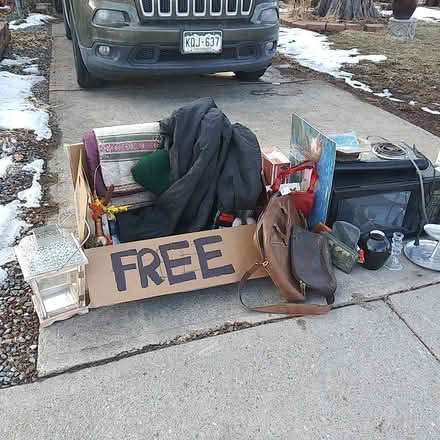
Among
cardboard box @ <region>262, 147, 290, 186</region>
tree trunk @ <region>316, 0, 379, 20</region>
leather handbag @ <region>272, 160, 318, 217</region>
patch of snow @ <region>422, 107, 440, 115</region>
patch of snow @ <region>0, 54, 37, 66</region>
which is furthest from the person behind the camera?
tree trunk @ <region>316, 0, 379, 20</region>

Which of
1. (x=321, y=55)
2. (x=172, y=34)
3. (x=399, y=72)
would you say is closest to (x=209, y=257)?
(x=172, y=34)

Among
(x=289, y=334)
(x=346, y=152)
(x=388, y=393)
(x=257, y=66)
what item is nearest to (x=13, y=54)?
(x=257, y=66)

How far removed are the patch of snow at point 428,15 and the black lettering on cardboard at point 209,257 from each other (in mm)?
10715

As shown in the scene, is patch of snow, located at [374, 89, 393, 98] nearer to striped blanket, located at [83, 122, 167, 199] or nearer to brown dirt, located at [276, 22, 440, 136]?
brown dirt, located at [276, 22, 440, 136]

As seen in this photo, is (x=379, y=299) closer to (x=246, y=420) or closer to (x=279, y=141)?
(x=246, y=420)

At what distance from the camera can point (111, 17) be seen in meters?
3.38

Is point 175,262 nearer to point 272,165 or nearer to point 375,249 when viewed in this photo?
point 272,165

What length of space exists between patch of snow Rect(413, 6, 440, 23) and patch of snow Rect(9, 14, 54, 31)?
8.72m

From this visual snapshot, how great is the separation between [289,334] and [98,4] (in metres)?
3.04

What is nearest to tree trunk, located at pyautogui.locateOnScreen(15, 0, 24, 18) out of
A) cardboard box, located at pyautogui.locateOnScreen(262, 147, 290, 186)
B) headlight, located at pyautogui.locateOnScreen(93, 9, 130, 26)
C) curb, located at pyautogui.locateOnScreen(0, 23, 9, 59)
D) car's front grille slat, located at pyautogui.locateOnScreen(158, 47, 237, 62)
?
curb, located at pyautogui.locateOnScreen(0, 23, 9, 59)

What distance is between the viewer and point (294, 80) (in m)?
5.00

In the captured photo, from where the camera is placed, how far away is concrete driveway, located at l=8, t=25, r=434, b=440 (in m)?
1.31

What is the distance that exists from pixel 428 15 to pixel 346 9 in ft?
11.9

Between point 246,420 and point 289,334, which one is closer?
point 246,420
